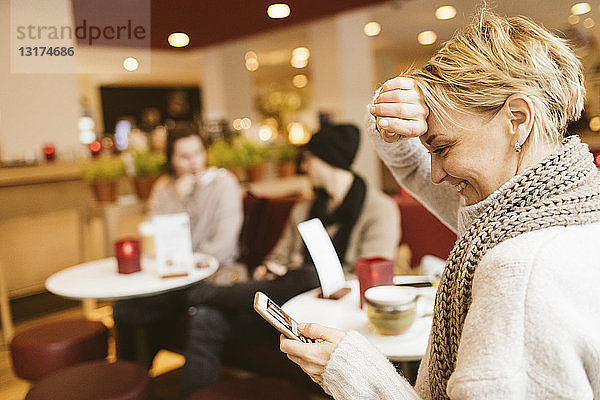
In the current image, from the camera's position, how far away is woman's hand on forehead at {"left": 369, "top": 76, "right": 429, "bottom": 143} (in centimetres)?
73

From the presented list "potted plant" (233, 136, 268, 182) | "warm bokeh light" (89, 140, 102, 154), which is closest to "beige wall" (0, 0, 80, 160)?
"potted plant" (233, 136, 268, 182)

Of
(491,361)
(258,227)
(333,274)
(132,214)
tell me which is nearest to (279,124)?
(132,214)

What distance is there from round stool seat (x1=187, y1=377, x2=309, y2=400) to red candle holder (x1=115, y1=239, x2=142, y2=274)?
2.19 feet

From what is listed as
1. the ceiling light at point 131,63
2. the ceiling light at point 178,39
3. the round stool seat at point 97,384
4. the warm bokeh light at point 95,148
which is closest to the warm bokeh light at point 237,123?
the warm bokeh light at point 95,148

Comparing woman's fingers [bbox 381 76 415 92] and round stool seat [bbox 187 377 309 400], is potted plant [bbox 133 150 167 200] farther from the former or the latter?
woman's fingers [bbox 381 76 415 92]

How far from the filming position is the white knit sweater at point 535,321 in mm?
565

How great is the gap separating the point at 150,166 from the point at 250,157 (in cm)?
68

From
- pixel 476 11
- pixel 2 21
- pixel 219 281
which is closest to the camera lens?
pixel 476 11

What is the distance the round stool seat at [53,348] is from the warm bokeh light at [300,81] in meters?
9.96

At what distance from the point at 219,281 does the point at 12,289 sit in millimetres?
2087

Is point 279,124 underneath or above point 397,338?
above

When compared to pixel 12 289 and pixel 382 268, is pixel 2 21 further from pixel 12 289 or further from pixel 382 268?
pixel 12 289

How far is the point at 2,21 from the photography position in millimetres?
929

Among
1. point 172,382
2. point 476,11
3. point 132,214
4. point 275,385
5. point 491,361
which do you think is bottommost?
point 172,382
